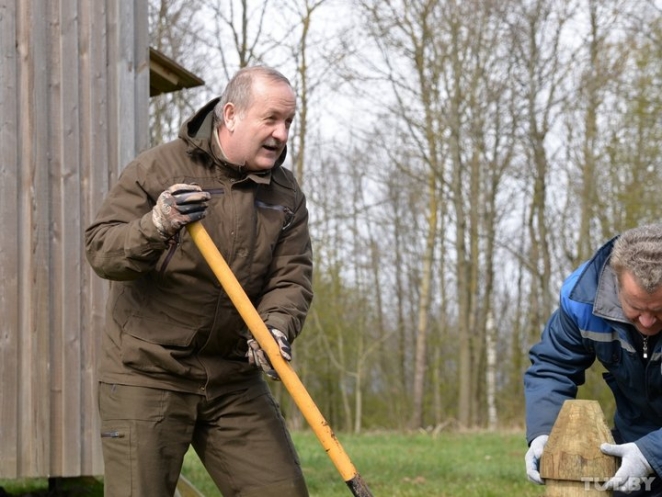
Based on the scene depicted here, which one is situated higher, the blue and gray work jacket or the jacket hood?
the jacket hood

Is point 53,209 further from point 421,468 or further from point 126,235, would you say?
point 421,468

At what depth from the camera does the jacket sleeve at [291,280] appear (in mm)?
3510

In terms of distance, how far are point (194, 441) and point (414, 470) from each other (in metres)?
5.60

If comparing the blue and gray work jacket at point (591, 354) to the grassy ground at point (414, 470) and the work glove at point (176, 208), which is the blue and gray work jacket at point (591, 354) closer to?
the work glove at point (176, 208)

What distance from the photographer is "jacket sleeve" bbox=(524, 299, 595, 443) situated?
331 cm

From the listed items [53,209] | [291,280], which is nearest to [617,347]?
[291,280]

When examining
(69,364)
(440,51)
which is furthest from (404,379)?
(69,364)

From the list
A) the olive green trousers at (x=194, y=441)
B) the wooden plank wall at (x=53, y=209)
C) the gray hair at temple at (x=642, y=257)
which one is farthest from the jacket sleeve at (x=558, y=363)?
the wooden plank wall at (x=53, y=209)

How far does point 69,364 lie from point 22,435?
446 mm

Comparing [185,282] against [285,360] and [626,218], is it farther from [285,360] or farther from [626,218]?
[626,218]

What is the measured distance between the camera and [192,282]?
3424 millimetres

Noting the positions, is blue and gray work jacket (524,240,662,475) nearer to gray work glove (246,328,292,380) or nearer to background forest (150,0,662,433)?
gray work glove (246,328,292,380)

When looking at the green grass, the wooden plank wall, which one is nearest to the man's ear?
the wooden plank wall

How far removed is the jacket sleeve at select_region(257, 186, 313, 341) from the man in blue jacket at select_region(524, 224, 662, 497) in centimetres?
85
